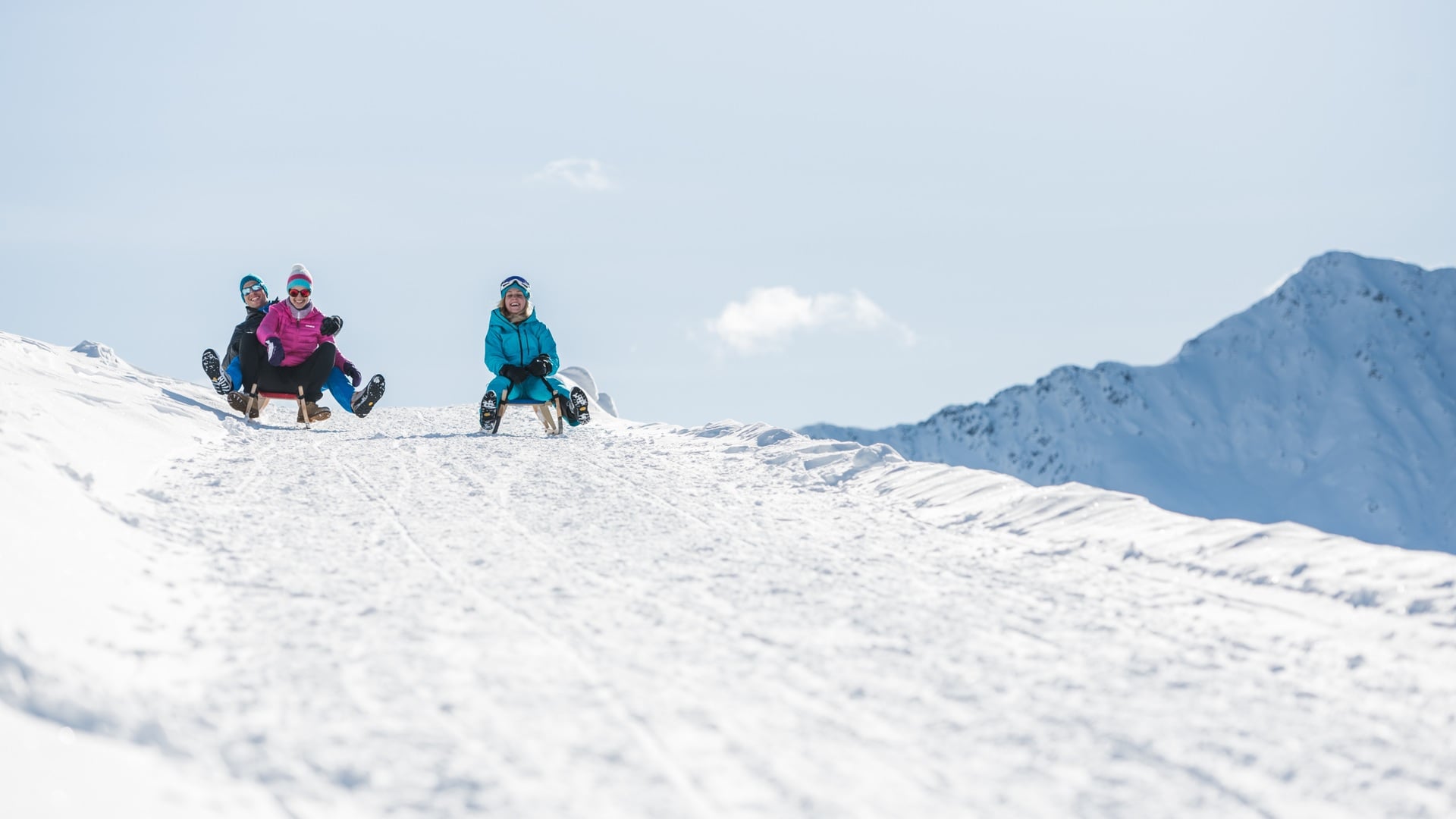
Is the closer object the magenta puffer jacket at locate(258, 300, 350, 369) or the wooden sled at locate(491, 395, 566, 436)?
the wooden sled at locate(491, 395, 566, 436)

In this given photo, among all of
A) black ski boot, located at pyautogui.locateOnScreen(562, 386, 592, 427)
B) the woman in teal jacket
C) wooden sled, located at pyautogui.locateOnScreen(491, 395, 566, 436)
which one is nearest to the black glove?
the woman in teal jacket

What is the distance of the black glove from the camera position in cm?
1273

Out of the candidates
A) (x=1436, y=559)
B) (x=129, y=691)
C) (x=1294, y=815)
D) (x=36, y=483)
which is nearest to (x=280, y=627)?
(x=129, y=691)

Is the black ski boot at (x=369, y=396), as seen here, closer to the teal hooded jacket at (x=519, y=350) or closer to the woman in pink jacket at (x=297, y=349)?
the woman in pink jacket at (x=297, y=349)

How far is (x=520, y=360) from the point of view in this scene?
12984mm

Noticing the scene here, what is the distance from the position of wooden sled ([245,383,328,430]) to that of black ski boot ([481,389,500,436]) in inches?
73.0

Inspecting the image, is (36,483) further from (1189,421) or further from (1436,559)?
(1189,421)

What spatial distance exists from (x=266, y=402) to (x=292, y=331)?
0.84 metres

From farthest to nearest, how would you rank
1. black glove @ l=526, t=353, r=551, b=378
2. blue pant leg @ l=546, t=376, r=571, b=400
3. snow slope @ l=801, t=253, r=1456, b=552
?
1. snow slope @ l=801, t=253, r=1456, b=552
2. blue pant leg @ l=546, t=376, r=571, b=400
3. black glove @ l=526, t=353, r=551, b=378

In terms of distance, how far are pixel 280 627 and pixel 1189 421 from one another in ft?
536

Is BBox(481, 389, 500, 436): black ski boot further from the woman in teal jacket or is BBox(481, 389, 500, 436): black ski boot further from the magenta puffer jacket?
the magenta puffer jacket

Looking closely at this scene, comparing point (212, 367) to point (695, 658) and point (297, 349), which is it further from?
point (695, 658)

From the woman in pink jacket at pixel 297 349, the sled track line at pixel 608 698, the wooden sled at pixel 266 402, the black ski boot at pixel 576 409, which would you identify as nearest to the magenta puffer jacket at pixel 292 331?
the woman in pink jacket at pixel 297 349

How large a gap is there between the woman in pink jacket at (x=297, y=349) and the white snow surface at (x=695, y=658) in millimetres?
5660
